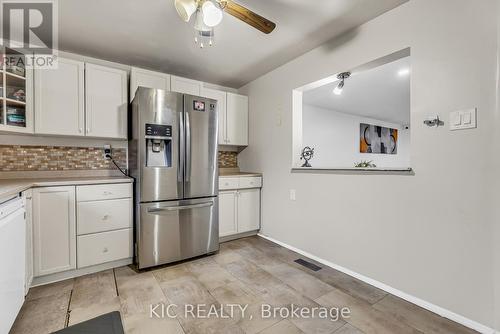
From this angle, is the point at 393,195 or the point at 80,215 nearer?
the point at 393,195

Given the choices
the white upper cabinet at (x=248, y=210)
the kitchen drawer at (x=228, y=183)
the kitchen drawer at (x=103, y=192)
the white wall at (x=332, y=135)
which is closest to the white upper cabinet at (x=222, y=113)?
the kitchen drawer at (x=228, y=183)

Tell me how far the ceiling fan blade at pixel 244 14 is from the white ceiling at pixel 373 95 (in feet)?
4.97

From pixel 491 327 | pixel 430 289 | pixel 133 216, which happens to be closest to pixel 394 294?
pixel 430 289

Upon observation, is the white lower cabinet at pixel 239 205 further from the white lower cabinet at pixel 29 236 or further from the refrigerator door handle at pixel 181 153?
the white lower cabinet at pixel 29 236

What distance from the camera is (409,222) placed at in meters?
1.76

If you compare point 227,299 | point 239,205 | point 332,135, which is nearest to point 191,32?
point 239,205

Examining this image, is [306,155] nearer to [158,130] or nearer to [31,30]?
[158,130]

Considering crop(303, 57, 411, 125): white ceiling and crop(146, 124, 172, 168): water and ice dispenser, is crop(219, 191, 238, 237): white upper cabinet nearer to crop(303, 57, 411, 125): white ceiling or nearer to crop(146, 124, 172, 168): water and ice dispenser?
crop(146, 124, 172, 168): water and ice dispenser

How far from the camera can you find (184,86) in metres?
2.99

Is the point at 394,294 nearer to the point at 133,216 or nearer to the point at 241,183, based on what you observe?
the point at 241,183

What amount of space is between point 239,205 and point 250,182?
354 millimetres

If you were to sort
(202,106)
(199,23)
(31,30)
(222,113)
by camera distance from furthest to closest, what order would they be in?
1. (222,113)
2. (202,106)
3. (31,30)
4. (199,23)

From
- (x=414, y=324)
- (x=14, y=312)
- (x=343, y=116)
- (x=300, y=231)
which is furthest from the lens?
(x=343, y=116)

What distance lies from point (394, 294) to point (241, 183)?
1979 mm
